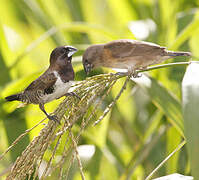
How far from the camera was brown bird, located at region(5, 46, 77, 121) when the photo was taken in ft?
3.26

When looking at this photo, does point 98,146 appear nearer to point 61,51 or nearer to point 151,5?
point 61,51

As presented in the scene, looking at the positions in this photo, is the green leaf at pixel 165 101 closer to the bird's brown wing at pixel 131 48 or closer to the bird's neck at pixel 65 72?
the bird's brown wing at pixel 131 48

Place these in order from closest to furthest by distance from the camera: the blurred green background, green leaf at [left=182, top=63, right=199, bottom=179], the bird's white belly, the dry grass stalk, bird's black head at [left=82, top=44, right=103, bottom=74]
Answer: green leaf at [left=182, top=63, right=199, bottom=179] < the dry grass stalk < the bird's white belly < bird's black head at [left=82, top=44, right=103, bottom=74] < the blurred green background

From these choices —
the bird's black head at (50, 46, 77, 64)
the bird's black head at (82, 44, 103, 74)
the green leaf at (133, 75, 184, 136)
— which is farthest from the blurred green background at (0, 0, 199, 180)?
the bird's black head at (50, 46, 77, 64)

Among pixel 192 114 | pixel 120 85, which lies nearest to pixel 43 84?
pixel 192 114

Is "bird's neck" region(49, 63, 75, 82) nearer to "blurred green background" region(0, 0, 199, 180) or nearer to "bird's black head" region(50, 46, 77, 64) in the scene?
"bird's black head" region(50, 46, 77, 64)

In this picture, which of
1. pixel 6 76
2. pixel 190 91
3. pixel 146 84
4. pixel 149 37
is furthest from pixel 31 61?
pixel 190 91

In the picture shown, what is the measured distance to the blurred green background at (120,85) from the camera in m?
1.41

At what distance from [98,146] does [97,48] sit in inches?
22.0

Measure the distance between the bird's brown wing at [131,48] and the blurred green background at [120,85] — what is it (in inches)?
8.6

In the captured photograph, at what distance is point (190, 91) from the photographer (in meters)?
0.83

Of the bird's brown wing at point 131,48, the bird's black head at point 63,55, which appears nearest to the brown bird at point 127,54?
the bird's brown wing at point 131,48

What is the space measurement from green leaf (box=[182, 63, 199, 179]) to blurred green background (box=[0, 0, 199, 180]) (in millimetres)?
349

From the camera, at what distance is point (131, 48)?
1068mm
